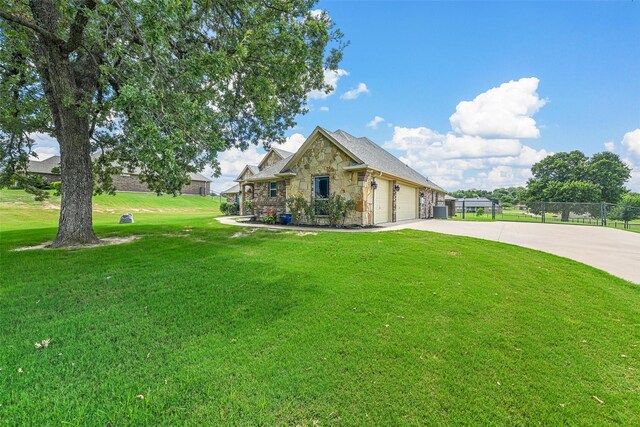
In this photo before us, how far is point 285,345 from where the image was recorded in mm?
3258

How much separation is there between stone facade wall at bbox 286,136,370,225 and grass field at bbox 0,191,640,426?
752 cm

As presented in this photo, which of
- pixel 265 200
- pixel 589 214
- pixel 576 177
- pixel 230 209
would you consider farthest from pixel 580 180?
pixel 230 209

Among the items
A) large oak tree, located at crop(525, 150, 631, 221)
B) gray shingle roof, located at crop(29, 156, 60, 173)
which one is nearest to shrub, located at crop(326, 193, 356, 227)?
large oak tree, located at crop(525, 150, 631, 221)

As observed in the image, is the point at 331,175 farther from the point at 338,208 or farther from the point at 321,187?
the point at 338,208

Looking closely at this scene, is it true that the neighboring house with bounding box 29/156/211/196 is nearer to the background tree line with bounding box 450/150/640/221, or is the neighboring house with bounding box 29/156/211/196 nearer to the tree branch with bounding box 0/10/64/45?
the tree branch with bounding box 0/10/64/45

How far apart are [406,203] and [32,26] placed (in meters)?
19.0

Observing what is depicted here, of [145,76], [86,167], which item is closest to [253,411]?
[145,76]

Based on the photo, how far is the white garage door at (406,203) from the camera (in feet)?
61.1

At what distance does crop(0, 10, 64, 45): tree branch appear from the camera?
6.42m

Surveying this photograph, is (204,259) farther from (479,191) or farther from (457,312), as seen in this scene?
(479,191)

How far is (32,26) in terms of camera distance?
6477mm

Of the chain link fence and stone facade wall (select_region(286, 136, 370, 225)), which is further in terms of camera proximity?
the chain link fence

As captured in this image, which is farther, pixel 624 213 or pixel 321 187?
pixel 624 213

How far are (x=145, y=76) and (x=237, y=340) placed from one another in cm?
621
